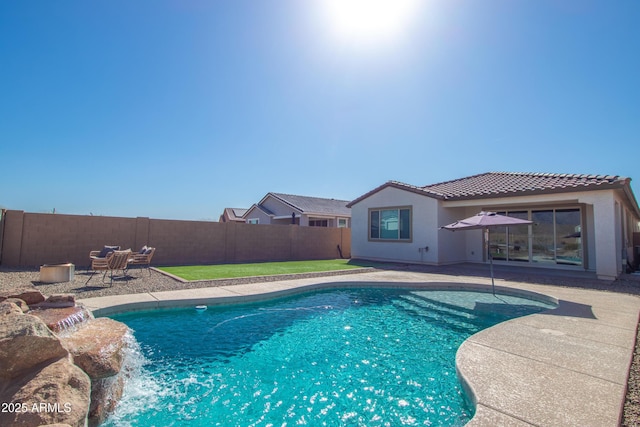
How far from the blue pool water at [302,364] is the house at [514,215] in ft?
17.9

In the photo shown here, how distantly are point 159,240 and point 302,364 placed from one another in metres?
13.1

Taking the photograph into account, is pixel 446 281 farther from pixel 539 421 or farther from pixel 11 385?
pixel 11 385

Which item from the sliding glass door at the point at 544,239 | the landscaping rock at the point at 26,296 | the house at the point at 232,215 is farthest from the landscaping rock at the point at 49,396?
the house at the point at 232,215

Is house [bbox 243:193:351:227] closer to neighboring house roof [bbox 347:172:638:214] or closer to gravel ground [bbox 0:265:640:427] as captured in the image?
neighboring house roof [bbox 347:172:638:214]

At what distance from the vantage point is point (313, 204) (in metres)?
30.3

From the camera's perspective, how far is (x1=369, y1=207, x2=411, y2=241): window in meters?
16.3

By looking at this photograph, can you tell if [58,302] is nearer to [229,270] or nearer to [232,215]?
[229,270]

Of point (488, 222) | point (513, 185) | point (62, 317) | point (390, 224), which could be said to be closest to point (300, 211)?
point (390, 224)

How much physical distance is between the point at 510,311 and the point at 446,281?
8.99ft

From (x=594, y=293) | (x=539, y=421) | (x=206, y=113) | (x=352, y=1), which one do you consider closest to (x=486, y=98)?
(x=352, y=1)

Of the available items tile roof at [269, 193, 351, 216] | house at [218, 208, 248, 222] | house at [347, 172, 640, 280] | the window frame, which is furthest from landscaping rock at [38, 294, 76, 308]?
house at [218, 208, 248, 222]

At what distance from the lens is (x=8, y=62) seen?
914 centimetres

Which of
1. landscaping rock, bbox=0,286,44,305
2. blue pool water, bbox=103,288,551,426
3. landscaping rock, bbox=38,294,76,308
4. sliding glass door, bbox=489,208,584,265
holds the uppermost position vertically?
sliding glass door, bbox=489,208,584,265

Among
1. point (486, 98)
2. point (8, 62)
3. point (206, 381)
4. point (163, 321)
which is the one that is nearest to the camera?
point (206, 381)
